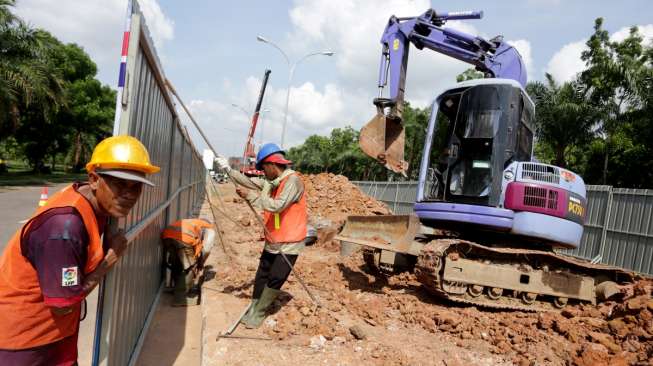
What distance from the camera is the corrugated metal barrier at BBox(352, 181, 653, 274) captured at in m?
10.5

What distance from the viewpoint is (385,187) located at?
2398 cm

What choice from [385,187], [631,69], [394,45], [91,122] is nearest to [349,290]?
[394,45]

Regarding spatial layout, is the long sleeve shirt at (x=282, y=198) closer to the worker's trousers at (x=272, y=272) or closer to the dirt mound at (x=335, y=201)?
the worker's trousers at (x=272, y=272)

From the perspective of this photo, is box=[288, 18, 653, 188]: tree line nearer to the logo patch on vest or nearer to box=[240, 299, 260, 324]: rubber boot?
box=[240, 299, 260, 324]: rubber boot

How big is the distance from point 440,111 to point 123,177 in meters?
6.01

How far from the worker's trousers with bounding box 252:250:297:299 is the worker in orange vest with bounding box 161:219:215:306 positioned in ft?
3.58

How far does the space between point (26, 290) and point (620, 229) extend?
12.5 meters

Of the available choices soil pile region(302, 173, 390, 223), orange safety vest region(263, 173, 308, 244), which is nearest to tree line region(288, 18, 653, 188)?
soil pile region(302, 173, 390, 223)

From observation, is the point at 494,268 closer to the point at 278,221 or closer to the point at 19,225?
the point at 278,221

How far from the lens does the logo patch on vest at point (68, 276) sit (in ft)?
5.84

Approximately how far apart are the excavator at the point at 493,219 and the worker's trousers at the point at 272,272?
208 centimetres

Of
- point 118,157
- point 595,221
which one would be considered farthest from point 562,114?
point 118,157

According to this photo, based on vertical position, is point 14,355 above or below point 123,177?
below

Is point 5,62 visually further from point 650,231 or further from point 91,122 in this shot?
point 650,231
